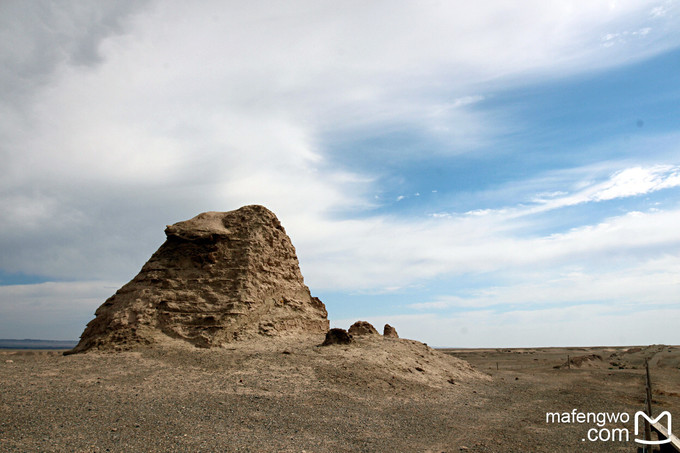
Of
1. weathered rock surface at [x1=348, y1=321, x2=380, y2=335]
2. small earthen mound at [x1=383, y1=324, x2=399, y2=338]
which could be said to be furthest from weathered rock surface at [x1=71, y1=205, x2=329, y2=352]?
small earthen mound at [x1=383, y1=324, x2=399, y2=338]

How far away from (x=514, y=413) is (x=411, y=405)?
3.32m

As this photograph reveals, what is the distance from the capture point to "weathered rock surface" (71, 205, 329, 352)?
18719 millimetres

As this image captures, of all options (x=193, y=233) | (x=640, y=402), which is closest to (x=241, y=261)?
(x=193, y=233)

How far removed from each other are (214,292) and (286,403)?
29.4ft

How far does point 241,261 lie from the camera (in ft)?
70.3

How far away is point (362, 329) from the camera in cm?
2295

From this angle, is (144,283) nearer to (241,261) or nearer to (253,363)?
(241,261)

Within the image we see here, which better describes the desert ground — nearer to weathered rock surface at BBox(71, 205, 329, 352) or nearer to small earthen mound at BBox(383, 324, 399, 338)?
weathered rock surface at BBox(71, 205, 329, 352)

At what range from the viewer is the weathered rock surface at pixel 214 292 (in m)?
18.7

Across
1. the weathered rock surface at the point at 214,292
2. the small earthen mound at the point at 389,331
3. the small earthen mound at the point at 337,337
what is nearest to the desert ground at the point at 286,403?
the small earthen mound at the point at 337,337

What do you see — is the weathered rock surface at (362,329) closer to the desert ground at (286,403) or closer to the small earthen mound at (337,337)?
the desert ground at (286,403)

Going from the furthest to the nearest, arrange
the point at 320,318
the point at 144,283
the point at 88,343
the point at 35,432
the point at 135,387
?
the point at 320,318
the point at 144,283
the point at 88,343
the point at 135,387
the point at 35,432

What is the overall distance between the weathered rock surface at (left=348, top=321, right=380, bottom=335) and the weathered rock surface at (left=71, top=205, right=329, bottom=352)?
2.01 metres

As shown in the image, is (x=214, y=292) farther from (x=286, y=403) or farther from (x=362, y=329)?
(x=286, y=403)
